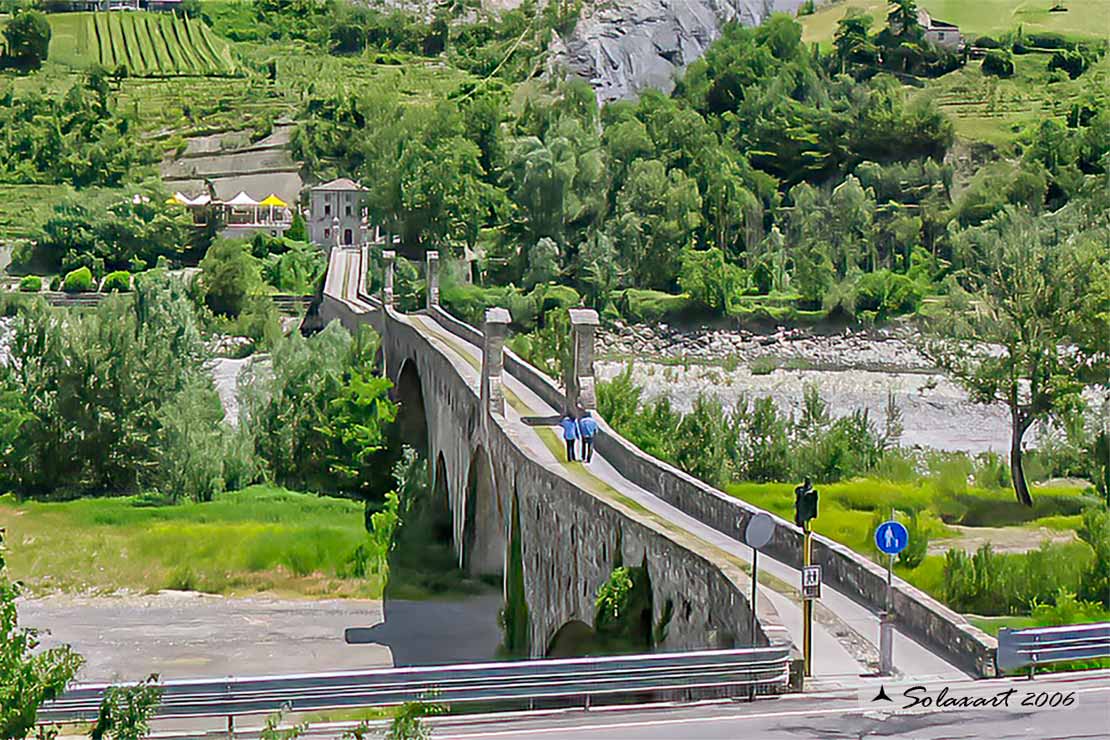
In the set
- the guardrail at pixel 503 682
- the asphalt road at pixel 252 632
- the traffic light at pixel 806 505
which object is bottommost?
the asphalt road at pixel 252 632

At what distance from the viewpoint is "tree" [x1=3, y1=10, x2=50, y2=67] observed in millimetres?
99250

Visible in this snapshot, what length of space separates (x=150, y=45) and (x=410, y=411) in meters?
79.5

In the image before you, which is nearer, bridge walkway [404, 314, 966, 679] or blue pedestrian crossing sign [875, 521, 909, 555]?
blue pedestrian crossing sign [875, 521, 909, 555]

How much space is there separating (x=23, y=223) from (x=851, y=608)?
7435 centimetres

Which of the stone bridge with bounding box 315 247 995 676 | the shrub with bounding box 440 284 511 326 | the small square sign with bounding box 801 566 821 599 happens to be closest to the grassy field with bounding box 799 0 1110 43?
the shrub with bounding box 440 284 511 326

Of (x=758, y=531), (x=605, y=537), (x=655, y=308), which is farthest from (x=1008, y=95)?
(x=758, y=531)

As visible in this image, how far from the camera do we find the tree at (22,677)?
25.6ft

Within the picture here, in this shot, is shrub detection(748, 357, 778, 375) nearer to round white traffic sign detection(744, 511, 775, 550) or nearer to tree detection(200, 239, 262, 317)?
tree detection(200, 239, 262, 317)

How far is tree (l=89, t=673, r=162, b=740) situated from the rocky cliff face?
3680 inches

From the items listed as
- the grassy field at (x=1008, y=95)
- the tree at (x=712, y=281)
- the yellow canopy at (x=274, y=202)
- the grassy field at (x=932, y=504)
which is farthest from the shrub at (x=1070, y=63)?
the grassy field at (x=932, y=504)

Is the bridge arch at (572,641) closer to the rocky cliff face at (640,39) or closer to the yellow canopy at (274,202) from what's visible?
the yellow canopy at (274,202)

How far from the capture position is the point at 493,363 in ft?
73.9

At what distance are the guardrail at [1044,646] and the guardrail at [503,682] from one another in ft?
5.05

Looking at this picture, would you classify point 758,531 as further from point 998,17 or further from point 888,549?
point 998,17
